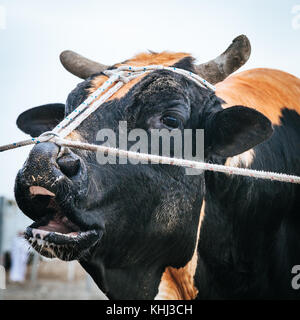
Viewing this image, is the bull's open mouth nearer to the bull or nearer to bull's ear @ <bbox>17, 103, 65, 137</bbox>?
the bull

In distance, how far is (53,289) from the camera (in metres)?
13.3

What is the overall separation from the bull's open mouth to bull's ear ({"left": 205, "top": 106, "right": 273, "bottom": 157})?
108cm

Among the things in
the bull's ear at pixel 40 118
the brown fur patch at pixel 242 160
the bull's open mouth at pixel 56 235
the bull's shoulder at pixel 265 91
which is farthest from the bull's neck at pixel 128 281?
the bull's ear at pixel 40 118

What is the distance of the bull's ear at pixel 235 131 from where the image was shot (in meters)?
3.06

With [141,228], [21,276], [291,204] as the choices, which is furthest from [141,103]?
[21,276]

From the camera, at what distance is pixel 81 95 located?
315 cm

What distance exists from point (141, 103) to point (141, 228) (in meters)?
0.80

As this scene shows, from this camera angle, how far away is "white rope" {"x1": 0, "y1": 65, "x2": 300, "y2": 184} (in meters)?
2.60

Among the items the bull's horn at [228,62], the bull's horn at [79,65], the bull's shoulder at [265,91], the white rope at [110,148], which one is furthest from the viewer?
the bull's horn at [79,65]

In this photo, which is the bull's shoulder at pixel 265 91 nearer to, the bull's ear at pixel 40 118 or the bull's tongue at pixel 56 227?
the bull's ear at pixel 40 118

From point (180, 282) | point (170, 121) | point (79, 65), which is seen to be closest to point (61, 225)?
point (170, 121)

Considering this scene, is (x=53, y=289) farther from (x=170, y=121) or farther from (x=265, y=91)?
(x=170, y=121)

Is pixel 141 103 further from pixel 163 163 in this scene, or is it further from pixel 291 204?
pixel 291 204

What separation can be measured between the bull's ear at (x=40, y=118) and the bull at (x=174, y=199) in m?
0.03
